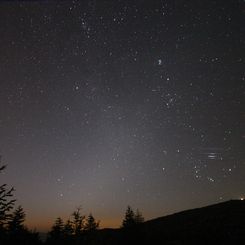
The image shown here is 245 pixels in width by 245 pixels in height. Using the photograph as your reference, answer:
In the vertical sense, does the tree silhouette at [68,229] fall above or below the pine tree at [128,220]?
above

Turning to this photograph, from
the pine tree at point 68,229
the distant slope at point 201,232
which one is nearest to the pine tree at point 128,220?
the distant slope at point 201,232

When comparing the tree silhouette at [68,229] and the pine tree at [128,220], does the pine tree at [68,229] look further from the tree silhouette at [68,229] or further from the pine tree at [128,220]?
the pine tree at [128,220]

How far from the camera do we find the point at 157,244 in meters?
46.0

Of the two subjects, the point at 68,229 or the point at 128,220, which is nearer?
the point at 128,220

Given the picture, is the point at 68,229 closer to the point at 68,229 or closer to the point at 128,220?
the point at 68,229

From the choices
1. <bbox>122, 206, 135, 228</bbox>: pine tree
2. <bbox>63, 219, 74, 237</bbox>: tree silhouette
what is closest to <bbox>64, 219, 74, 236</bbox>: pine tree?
<bbox>63, 219, 74, 237</bbox>: tree silhouette

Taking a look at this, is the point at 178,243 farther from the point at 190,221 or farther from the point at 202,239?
the point at 190,221

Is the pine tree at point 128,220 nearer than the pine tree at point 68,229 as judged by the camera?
Yes

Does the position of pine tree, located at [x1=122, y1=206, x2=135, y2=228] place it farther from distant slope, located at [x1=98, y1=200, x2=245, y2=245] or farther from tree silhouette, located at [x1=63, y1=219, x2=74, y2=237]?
tree silhouette, located at [x1=63, y1=219, x2=74, y2=237]

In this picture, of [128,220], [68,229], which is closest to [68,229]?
[68,229]

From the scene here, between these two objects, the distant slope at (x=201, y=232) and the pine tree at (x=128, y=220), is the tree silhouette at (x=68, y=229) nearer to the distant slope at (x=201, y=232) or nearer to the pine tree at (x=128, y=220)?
the distant slope at (x=201, y=232)

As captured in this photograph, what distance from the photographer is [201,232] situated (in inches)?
2157

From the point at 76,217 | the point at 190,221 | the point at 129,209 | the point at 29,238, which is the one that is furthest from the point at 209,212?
the point at 29,238

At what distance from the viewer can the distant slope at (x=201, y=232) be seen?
3625 centimetres
